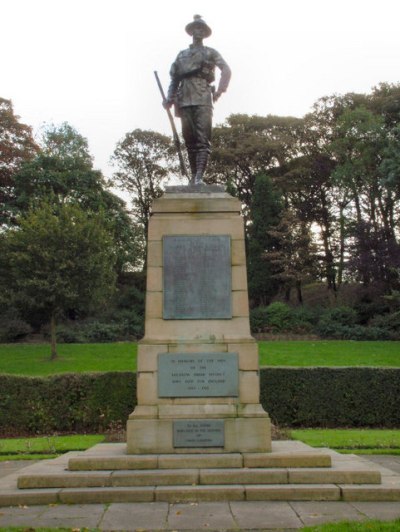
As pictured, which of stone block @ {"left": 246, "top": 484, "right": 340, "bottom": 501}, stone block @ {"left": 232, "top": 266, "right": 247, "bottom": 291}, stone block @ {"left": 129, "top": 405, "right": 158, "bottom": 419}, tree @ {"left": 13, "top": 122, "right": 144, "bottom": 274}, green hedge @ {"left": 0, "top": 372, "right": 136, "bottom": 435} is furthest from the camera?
tree @ {"left": 13, "top": 122, "right": 144, "bottom": 274}

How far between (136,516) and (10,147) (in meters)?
40.3

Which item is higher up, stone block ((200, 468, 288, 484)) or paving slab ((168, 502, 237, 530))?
stone block ((200, 468, 288, 484))

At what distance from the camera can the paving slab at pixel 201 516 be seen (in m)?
6.27

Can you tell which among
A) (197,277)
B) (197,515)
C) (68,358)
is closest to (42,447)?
(197,277)

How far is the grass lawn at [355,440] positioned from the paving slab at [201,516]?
577 centimetres

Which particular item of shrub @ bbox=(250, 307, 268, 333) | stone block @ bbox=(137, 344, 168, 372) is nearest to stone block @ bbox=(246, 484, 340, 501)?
stone block @ bbox=(137, 344, 168, 372)

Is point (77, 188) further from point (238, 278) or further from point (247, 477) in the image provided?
point (247, 477)

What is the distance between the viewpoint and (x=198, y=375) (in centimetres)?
915

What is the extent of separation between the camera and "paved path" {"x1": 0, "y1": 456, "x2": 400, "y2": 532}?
632cm

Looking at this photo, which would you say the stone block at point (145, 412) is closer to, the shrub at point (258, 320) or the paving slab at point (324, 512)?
the paving slab at point (324, 512)

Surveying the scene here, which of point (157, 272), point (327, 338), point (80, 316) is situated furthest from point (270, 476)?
point (80, 316)

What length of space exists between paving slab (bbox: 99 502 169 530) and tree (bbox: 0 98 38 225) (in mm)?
37160

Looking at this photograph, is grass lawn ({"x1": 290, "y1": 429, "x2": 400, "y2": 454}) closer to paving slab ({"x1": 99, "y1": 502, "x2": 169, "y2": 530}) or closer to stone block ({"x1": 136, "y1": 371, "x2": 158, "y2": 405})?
stone block ({"x1": 136, "y1": 371, "x2": 158, "y2": 405})

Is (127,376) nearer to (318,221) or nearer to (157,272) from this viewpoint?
(157,272)
